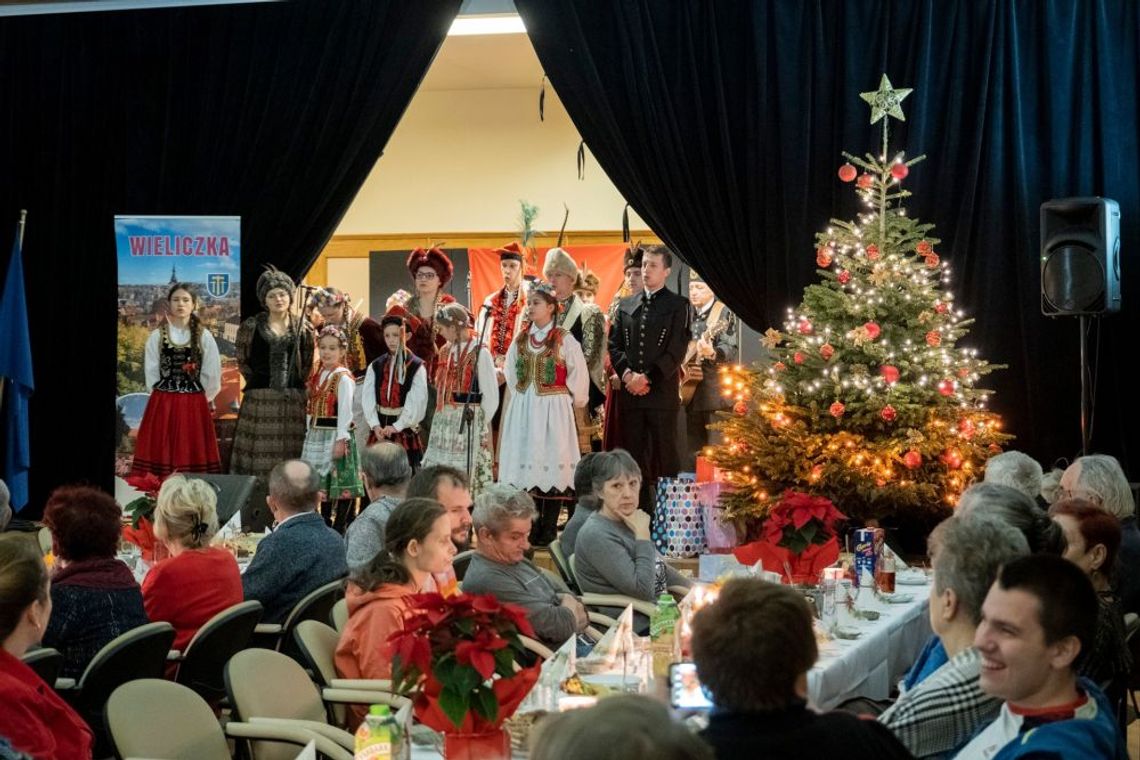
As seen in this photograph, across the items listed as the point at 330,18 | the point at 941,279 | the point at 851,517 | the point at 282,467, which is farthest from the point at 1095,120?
the point at 282,467

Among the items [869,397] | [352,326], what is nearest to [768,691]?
[869,397]

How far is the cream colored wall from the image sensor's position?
12945mm

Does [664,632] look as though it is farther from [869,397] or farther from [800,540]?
[869,397]

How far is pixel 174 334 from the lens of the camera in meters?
9.13

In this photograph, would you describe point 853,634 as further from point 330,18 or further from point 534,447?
point 330,18

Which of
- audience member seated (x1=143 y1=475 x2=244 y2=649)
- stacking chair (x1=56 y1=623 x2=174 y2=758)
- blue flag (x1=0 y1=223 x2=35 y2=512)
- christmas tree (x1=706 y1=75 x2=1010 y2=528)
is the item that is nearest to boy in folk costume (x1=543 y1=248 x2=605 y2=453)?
christmas tree (x1=706 y1=75 x2=1010 y2=528)

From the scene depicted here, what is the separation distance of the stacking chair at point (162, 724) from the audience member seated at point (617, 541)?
82.7 inches

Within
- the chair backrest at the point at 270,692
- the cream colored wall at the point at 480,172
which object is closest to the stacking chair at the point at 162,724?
the chair backrest at the point at 270,692

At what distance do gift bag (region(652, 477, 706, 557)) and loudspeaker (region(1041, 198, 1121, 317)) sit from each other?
2.15m

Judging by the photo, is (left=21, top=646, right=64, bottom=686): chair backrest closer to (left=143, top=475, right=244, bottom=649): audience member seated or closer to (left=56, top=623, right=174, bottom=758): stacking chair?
(left=56, top=623, right=174, bottom=758): stacking chair

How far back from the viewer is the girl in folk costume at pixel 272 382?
9.16m

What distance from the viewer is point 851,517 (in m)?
8.05

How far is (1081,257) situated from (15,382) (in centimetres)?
638

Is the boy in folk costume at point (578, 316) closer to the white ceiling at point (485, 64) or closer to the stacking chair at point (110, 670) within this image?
the white ceiling at point (485, 64)
